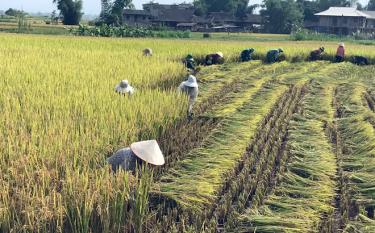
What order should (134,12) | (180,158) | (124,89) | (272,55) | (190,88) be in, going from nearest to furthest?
(180,158) → (124,89) → (190,88) → (272,55) → (134,12)

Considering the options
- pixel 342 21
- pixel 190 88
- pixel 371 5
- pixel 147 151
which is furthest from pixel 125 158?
pixel 371 5

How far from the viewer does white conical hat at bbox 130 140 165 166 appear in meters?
3.46

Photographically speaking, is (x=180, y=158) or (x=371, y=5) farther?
(x=371, y=5)

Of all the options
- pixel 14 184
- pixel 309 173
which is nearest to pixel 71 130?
pixel 14 184

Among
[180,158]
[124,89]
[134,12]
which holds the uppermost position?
[134,12]

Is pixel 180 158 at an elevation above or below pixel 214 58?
below

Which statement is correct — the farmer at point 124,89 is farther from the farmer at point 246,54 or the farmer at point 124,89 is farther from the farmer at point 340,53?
the farmer at point 340,53

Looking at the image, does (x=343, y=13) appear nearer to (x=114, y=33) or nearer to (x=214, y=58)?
(x=114, y=33)

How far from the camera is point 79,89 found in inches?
241

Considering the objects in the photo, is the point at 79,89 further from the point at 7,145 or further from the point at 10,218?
the point at 10,218

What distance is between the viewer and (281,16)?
Result: 40031mm

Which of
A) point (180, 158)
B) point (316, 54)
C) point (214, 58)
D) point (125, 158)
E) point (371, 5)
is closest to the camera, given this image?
point (125, 158)

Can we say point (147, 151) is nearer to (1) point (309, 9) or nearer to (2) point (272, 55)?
(2) point (272, 55)

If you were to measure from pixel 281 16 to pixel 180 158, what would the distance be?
3840 cm
